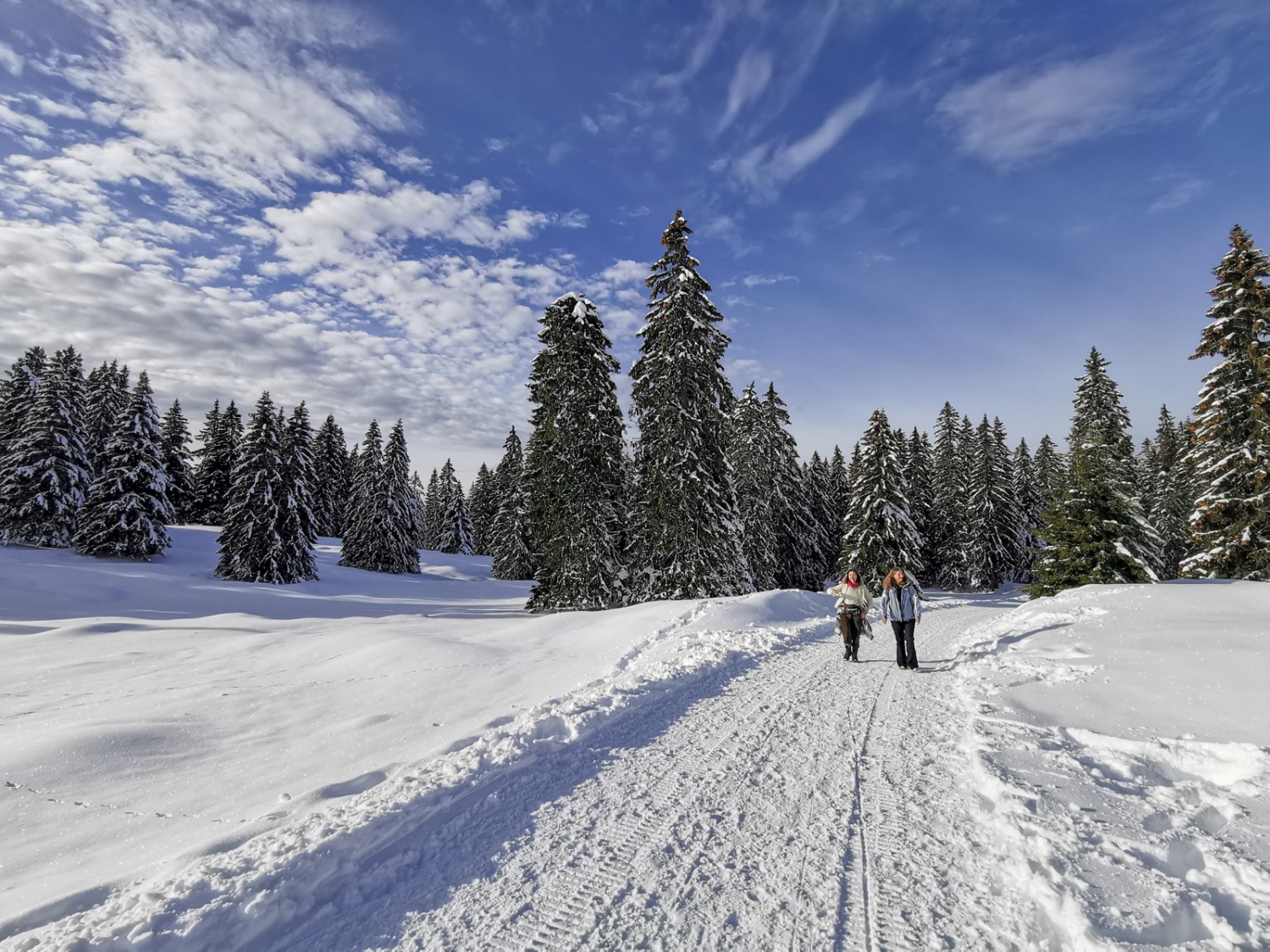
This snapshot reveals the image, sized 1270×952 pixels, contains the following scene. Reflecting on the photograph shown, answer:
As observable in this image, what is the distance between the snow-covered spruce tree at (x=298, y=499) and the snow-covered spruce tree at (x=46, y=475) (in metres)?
12.2

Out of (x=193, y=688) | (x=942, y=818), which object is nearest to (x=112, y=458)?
(x=193, y=688)

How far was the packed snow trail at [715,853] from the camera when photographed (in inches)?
132

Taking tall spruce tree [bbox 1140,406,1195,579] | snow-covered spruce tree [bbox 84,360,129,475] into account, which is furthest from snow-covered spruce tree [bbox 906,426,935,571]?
snow-covered spruce tree [bbox 84,360,129,475]

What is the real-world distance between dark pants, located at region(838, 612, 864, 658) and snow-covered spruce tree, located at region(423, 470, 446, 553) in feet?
221

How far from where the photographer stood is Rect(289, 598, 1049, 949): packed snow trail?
3342 millimetres

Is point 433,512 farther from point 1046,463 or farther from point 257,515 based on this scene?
point 1046,463

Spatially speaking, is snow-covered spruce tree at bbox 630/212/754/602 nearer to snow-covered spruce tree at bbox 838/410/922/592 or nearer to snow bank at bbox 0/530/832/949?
snow bank at bbox 0/530/832/949

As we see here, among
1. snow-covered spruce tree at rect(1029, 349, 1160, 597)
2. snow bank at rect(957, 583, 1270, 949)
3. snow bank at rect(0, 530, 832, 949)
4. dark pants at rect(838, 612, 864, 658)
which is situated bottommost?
snow bank at rect(0, 530, 832, 949)

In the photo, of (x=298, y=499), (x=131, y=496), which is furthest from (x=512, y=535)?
(x=131, y=496)

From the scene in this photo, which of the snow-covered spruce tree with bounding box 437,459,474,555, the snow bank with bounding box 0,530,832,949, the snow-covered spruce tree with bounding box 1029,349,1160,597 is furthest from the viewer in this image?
the snow-covered spruce tree with bounding box 437,459,474,555

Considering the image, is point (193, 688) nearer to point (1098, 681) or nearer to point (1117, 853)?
point (1117, 853)

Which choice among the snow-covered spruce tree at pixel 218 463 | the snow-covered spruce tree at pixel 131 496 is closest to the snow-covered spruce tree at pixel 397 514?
the snow-covered spruce tree at pixel 131 496

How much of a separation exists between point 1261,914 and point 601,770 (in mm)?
4734

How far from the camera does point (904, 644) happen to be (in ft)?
34.9
